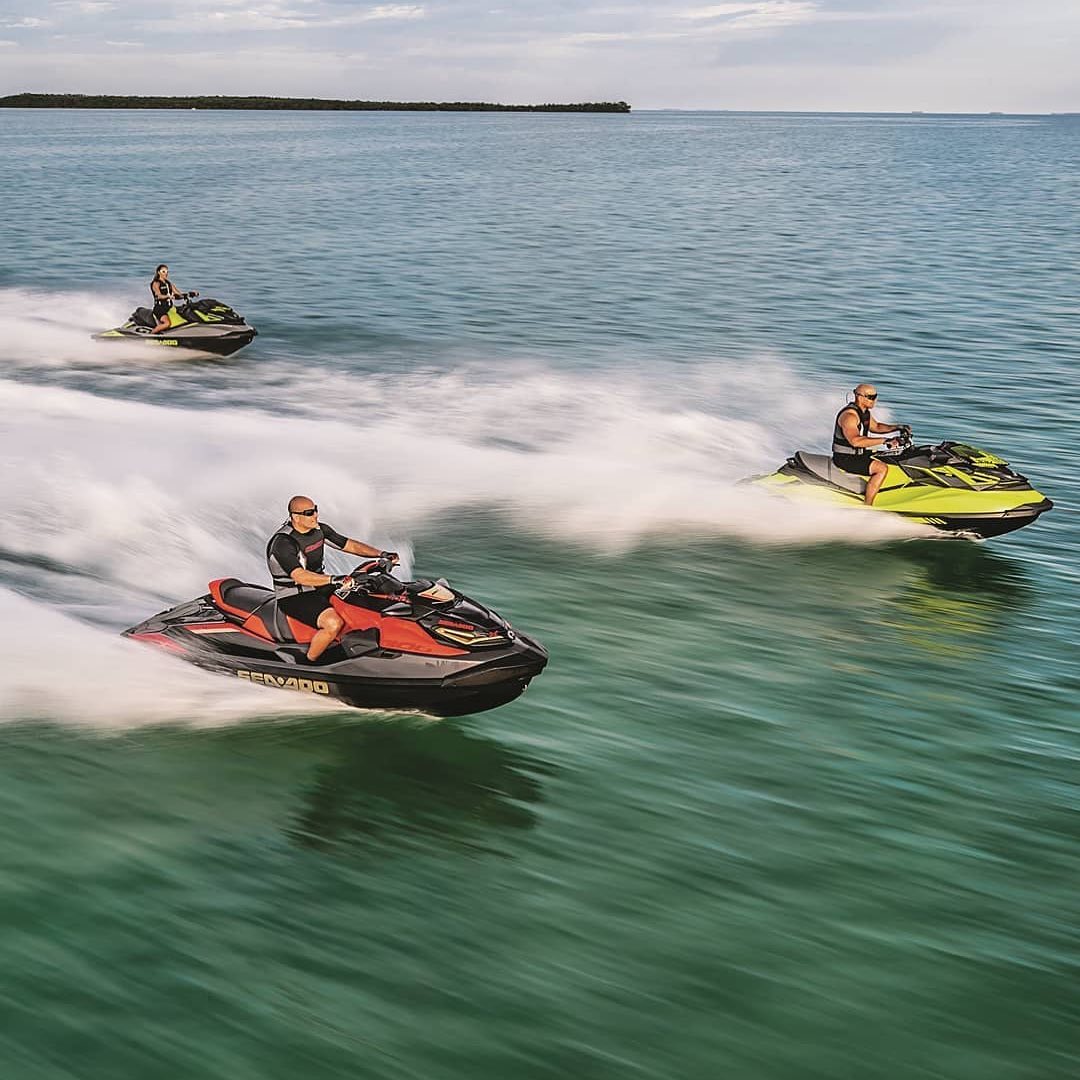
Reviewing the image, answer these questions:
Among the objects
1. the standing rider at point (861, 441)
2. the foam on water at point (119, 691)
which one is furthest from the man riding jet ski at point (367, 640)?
the standing rider at point (861, 441)

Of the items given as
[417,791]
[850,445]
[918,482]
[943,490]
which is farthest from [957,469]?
[417,791]

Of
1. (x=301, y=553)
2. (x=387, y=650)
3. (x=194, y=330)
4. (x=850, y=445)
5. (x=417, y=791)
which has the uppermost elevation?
(x=194, y=330)

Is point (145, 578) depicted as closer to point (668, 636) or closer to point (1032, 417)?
point (668, 636)

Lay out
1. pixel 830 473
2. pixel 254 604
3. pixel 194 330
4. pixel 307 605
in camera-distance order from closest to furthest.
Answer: pixel 307 605 → pixel 254 604 → pixel 830 473 → pixel 194 330

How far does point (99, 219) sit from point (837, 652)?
1836 inches

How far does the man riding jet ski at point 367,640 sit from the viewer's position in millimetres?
9703

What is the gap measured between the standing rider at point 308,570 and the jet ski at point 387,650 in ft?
0.27

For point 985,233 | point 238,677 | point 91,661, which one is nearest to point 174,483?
point 91,661

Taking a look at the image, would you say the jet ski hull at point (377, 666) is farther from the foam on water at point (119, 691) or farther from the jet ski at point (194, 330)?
the jet ski at point (194, 330)

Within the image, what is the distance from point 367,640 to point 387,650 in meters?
0.19

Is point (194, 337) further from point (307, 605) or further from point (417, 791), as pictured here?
point (417, 791)

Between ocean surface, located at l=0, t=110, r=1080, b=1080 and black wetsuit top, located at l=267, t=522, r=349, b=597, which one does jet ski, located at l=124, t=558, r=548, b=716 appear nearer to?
black wetsuit top, located at l=267, t=522, r=349, b=597

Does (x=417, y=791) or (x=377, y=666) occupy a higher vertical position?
(x=377, y=666)

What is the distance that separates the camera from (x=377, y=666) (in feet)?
32.3
